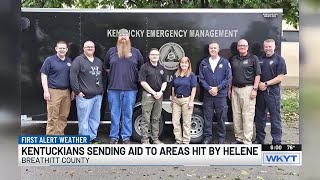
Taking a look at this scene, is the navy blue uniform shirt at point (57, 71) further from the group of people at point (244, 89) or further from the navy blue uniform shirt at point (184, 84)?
the group of people at point (244, 89)

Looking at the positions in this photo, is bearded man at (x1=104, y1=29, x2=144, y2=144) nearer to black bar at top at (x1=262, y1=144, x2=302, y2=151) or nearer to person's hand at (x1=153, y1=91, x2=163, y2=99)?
person's hand at (x1=153, y1=91, x2=163, y2=99)

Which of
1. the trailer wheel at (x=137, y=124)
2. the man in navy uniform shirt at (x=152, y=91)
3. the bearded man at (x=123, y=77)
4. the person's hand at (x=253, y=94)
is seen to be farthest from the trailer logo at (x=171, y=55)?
the person's hand at (x=253, y=94)

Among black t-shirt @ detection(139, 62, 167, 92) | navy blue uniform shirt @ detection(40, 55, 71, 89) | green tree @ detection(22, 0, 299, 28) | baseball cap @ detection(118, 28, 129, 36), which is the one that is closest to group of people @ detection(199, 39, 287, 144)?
black t-shirt @ detection(139, 62, 167, 92)

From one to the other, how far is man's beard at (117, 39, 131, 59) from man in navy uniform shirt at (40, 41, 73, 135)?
22.1 inches

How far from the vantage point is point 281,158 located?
14.1ft

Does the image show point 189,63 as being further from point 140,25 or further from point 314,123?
point 314,123

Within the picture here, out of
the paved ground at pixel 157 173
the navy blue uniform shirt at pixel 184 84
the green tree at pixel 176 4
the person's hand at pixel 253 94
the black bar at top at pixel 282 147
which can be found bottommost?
the paved ground at pixel 157 173

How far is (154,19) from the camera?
4.99 meters

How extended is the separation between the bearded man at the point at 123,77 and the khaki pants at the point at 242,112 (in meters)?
1.08

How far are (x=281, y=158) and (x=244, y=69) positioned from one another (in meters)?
1.03

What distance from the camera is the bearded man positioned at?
4.90 m

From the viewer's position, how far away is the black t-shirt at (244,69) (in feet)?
15.7

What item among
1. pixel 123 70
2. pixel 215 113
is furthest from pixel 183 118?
pixel 123 70

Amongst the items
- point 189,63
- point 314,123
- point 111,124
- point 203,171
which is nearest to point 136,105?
point 111,124
